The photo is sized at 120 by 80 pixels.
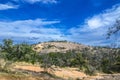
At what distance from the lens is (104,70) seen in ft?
224

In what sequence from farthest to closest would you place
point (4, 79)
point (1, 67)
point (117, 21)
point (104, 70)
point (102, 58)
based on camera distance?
1. point (102, 58)
2. point (104, 70)
3. point (117, 21)
4. point (1, 67)
5. point (4, 79)

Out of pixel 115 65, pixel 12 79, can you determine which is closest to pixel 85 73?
pixel 115 65

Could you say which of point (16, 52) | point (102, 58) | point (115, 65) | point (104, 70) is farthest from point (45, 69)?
point (102, 58)

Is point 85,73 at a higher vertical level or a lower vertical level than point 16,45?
lower

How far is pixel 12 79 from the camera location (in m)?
23.8

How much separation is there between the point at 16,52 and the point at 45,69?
1244cm

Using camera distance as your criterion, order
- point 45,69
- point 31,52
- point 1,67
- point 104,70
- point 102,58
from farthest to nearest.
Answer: point 102,58, point 104,70, point 31,52, point 45,69, point 1,67

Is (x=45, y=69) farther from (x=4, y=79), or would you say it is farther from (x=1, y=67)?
(x=4, y=79)

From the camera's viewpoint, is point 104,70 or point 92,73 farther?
point 104,70

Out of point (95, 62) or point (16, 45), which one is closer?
point (16, 45)

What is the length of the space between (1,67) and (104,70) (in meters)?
42.3

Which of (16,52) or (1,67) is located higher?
(16,52)

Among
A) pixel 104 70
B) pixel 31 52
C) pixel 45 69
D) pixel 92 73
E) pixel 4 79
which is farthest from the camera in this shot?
pixel 104 70

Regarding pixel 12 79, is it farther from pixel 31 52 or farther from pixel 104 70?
pixel 104 70
